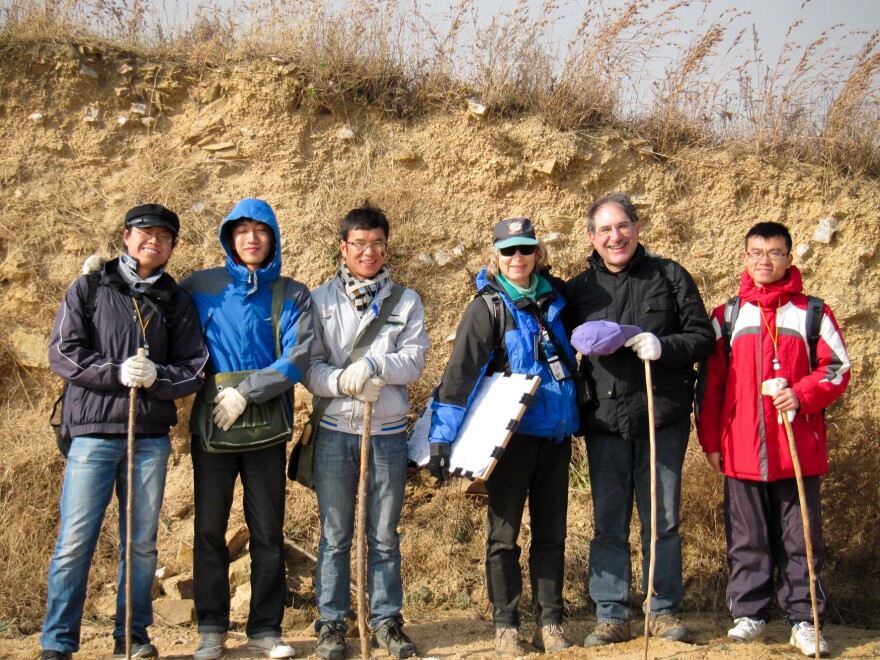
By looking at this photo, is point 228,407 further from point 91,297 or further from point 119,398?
point 91,297

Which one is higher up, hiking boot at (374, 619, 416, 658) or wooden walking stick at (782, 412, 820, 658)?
wooden walking stick at (782, 412, 820, 658)

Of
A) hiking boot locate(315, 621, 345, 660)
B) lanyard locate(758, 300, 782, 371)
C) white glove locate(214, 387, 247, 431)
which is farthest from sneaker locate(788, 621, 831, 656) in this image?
white glove locate(214, 387, 247, 431)

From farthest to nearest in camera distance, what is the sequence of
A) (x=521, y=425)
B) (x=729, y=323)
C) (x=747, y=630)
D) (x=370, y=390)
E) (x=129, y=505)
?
(x=729, y=323)
(x=747, y=630)
(x=521, y=425)
(x=370, y=390)
(x=129, y=505)

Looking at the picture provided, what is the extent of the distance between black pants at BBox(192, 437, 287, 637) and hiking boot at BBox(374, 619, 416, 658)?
563mm

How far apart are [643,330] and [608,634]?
162 cm

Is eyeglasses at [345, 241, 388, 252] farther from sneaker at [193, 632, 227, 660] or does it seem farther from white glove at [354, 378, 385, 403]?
sneaker at [193, 632, 227, 660]

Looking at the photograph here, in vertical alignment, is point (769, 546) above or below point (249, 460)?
below

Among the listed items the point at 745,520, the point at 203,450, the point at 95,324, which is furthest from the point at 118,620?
the point at 745,520

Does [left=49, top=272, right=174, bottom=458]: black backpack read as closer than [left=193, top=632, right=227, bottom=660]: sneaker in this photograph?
Yes

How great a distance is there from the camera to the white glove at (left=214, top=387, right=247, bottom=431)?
13.0 feet

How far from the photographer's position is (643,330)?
4.24m

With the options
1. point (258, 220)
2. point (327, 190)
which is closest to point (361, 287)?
point (258, 220)

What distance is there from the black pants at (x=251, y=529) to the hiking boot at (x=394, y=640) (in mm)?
563

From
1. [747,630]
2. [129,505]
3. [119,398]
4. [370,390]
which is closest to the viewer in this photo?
[129,505]
